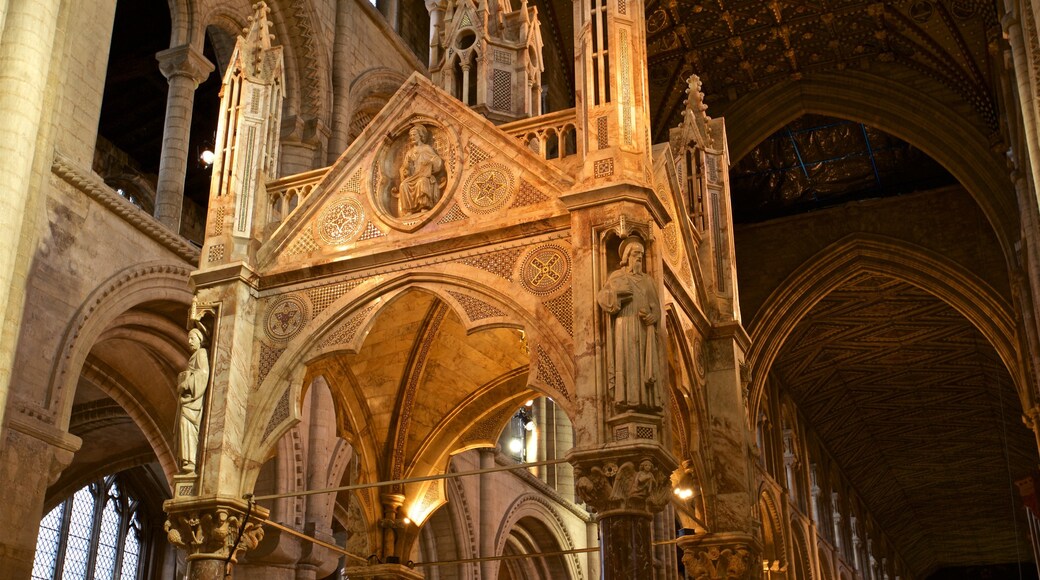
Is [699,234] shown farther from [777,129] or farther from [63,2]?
[777,129]

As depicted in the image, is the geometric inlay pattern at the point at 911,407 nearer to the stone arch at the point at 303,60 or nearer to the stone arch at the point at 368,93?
the stone arch at the point at 368,93

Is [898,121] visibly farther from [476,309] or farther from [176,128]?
[476,309]

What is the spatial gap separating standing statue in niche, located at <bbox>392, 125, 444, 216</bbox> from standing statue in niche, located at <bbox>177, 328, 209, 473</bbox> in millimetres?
1931

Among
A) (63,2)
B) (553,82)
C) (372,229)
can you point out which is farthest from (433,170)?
(553,82)

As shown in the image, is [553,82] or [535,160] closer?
[535,160]

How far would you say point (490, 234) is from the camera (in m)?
8.98

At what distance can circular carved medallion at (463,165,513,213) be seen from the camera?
30.0 feet

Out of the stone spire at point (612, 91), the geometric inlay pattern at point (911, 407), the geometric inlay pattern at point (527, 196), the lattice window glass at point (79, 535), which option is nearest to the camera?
the stone spire at point (612, 91)

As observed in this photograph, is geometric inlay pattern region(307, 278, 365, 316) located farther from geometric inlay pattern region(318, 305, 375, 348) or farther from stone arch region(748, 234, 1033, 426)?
stone arch region(748, 234, 1033, 426)

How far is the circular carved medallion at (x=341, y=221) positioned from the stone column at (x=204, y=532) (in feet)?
7.47

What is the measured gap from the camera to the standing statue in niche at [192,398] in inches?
353

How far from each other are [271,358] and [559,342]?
2.48 metres

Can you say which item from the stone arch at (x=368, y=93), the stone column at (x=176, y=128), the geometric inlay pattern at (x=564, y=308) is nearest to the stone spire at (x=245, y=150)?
the geometric inlay pattern at (x=564, y=308)

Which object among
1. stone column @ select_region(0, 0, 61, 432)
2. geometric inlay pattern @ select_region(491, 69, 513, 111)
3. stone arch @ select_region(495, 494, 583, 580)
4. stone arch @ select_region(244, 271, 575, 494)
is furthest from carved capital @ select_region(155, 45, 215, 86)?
stone arch @ select_region(495, 494, 583, 580)
